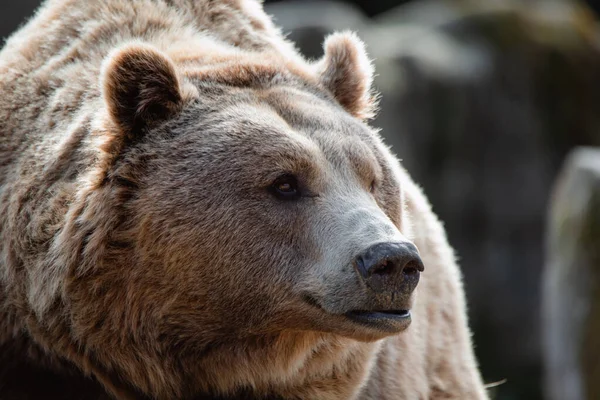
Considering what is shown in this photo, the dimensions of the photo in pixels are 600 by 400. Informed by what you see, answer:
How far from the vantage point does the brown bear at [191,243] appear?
4.36 meters

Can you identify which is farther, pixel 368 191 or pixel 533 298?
pixel 533 298

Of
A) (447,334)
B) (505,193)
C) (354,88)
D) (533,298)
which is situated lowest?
(533,298)

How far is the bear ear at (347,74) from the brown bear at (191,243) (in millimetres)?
390

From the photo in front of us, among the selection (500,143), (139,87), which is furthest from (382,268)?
(500,143)

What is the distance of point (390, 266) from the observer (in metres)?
4.07

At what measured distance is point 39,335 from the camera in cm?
453

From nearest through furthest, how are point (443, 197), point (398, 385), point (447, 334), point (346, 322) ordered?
point (346, 322) < point (398, 385) < point (447, 334) < point (443, 197)

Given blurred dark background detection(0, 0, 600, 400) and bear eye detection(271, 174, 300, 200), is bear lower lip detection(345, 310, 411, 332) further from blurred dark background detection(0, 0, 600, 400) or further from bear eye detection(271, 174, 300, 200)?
blurred dark background detection(0, 0, 600, 400)

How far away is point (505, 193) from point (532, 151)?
70 cm

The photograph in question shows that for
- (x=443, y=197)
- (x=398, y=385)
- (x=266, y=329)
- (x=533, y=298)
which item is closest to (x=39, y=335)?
(x=266, y=329)

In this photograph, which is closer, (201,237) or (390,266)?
(390,266)

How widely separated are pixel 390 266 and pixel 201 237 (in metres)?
0.85

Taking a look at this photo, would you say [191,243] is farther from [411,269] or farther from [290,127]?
[411,269]

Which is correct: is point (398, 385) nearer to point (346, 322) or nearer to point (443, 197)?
point (346, 322)
